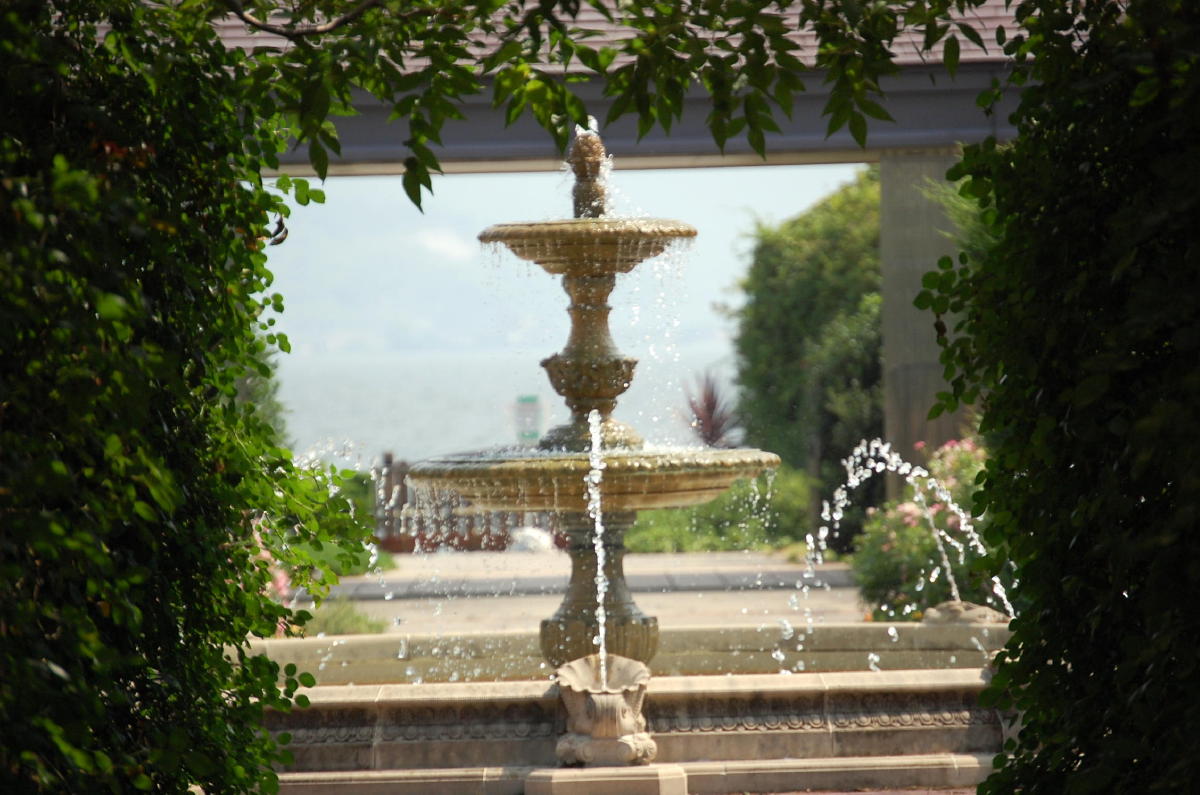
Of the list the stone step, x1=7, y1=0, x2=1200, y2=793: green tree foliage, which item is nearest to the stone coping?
the stone step

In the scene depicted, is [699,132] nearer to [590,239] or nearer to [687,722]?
[590,239]

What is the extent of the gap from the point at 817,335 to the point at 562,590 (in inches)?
311

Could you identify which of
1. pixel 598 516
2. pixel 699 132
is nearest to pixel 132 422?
pixel 598 516

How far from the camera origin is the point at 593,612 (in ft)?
21.2

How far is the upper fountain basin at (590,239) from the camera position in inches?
254

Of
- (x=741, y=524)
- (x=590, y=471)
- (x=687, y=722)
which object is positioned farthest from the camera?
(x=741, y=524)

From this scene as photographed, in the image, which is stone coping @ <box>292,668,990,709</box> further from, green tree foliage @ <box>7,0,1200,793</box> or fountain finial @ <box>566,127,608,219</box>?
fountain finial @ <box>566,127,608,219</box>

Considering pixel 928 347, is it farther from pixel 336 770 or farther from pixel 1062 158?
pixel 1062 158

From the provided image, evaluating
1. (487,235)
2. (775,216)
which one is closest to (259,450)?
(487,235)

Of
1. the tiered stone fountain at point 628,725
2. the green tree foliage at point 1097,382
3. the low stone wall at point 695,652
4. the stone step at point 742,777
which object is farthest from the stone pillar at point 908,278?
the green tree foliage at point 1097,382

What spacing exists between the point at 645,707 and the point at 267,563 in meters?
2.71

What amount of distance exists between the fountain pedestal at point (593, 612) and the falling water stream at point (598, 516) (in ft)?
0.06

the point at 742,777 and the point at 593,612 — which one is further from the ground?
the point at 593,612

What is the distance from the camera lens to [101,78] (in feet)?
9.30
